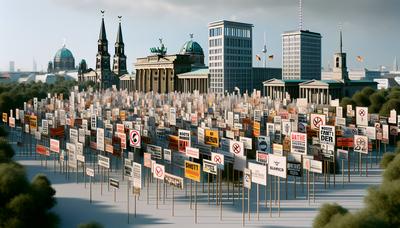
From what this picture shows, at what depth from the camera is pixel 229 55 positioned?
468 ft

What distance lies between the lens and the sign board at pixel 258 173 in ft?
99.9

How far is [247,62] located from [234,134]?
104 metres

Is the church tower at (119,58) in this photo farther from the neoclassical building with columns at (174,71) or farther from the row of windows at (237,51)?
the row of windows at (237,51)

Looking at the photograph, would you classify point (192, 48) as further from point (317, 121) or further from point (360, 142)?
point (360, 142)

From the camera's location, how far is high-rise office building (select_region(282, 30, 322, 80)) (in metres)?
159

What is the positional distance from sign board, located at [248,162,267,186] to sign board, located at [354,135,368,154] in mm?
15508

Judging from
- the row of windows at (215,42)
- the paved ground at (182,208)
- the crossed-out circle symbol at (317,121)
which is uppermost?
the row of windows at (215,42)

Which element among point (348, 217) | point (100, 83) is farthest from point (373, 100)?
point (100, 83)

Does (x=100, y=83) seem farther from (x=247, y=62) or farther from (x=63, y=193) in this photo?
(x=63, y=193)

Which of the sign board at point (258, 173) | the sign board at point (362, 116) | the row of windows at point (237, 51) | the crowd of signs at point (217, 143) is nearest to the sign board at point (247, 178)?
the crowd of signs at point (217, 143)

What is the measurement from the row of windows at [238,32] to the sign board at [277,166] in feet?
368

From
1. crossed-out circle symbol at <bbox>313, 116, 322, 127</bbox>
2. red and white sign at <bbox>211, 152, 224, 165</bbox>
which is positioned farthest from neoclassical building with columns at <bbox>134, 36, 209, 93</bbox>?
red and white sign at <bbox>211, 152, 224, 165</bbox>

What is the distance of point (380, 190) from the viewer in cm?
2303

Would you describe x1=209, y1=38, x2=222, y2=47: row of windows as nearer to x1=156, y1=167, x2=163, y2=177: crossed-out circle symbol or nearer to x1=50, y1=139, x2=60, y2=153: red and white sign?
x1=50, y1=139, x2=60, y2=153: red and white sign
